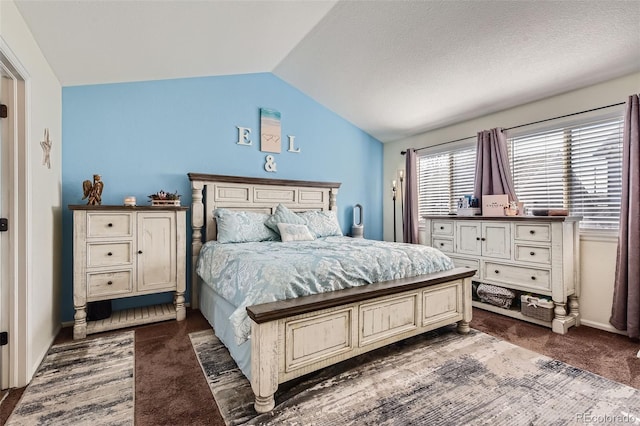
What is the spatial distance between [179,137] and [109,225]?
1.23 m

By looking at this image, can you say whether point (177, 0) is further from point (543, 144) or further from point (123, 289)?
point (543, 144)

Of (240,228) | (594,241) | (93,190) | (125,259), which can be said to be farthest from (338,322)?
(594,241)

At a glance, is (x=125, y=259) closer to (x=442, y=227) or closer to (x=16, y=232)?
(x=16, y=232)

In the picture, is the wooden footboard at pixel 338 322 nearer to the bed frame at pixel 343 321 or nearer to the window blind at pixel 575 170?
the bed frame at pixel 343 321

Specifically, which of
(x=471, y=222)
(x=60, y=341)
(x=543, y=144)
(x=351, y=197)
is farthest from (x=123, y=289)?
(x=543, y=144)

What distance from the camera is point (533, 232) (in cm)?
283

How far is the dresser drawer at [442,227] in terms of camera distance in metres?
3.60

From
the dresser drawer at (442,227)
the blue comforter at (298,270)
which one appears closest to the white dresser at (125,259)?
the blue comforter at (298,270)

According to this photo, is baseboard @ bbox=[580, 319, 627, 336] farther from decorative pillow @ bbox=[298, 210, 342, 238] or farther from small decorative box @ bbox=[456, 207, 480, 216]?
decorative pillow @ bbox=[298, 210, 342, 238]

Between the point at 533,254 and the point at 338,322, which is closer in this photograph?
the point at 338,322

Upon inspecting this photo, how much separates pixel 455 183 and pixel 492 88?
4.29 feet

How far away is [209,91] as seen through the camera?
3.56 metres

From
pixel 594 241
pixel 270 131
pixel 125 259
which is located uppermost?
pixel 270 131

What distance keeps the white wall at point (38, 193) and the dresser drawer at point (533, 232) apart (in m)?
3.86
